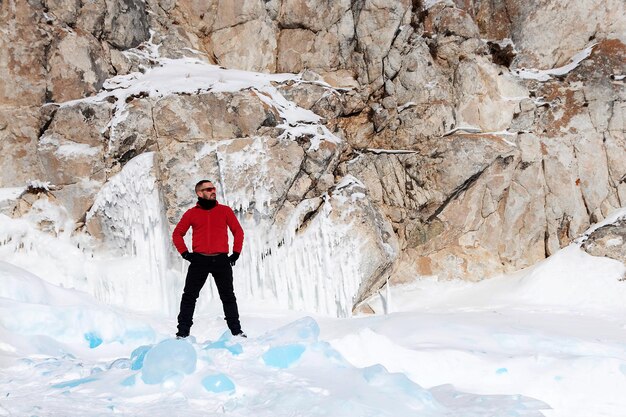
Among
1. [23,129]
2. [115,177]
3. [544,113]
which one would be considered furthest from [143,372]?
[544,113]

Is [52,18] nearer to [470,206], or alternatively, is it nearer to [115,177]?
[115,177]

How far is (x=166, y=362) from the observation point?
4082 millimetres

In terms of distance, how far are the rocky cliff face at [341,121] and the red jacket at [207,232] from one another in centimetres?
556

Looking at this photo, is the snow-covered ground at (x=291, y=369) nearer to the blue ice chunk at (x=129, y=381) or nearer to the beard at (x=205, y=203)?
the blue ice chunk at (x=129, y=381)

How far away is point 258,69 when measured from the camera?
14.8 meters

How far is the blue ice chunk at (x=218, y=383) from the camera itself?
3904mm

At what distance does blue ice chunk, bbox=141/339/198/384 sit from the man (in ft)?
4.18

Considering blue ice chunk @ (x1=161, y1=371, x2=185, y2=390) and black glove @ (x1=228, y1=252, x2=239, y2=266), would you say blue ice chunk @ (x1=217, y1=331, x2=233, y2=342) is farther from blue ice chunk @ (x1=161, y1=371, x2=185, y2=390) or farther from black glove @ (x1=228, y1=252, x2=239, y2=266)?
blue ice chunk @ (x1=161, y1=371, x2=185, y2=390)

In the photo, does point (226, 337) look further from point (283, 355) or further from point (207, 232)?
point (207, 232)

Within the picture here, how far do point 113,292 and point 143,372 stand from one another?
7159 millimetres

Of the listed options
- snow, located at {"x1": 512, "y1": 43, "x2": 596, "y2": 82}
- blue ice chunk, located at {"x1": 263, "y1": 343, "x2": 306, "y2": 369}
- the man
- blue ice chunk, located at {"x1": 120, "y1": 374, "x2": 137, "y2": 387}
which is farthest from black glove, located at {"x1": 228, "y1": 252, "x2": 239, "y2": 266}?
snow, located at {"x1": 512, "y1": 43, "x2": 596, "y2": 82}

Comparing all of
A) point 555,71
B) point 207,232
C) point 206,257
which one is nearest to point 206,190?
→ point 207,232

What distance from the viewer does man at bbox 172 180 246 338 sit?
5520mm

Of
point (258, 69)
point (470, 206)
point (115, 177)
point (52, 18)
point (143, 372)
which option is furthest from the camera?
point (258, 69)
